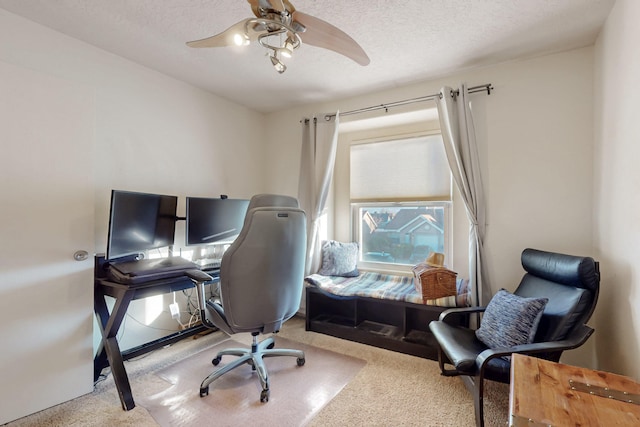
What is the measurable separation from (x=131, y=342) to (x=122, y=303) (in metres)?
0.88

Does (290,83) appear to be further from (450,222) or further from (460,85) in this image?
(450,222)

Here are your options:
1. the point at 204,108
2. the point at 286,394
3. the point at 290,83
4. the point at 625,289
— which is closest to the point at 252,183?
the point at 204,108

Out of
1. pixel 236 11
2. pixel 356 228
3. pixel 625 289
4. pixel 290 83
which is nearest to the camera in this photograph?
pixel 625 289

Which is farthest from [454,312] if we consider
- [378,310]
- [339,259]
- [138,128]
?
[138,128]

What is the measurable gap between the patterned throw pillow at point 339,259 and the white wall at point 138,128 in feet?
4.26

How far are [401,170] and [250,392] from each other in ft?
8.32

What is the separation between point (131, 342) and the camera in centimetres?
251

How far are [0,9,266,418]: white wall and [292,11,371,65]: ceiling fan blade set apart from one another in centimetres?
164

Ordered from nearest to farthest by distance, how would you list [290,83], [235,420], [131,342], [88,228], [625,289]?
1. [625,289]
2. [235,420]
3. [88,228]
4. [131,342]
5. [290,83]

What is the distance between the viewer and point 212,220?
2834mm

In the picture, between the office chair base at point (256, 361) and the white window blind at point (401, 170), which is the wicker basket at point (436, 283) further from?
the office chair base at point (256, 361)

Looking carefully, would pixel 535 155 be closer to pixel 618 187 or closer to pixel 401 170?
pixel 618 187

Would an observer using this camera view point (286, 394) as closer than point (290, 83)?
Yes

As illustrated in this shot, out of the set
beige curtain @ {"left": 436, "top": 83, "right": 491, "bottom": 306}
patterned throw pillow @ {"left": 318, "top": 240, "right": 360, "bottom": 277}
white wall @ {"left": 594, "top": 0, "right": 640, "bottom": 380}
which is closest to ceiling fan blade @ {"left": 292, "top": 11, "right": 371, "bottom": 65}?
beige curtain @ {"left": 436, "top": 83, "right": 491, "bottom": 306}
